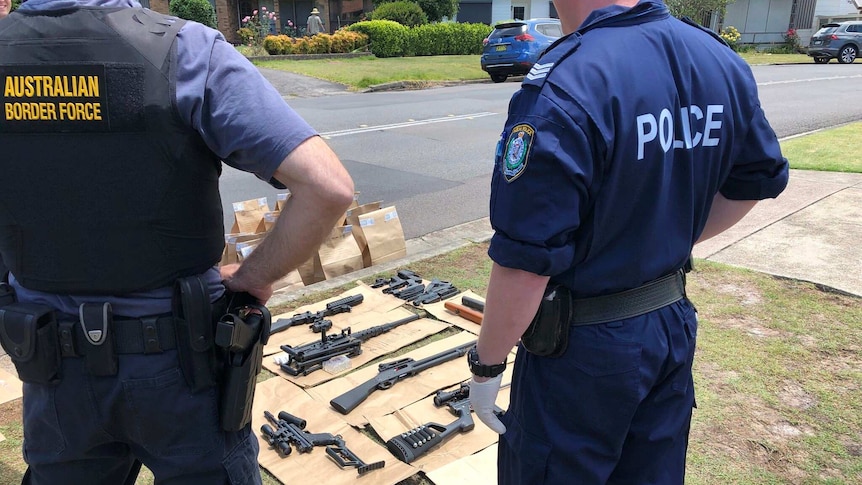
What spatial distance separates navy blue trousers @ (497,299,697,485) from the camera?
1.64 meters


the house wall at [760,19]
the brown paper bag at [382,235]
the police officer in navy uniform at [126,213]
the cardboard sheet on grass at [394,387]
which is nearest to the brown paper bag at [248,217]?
the brown paper bag at [382,235]

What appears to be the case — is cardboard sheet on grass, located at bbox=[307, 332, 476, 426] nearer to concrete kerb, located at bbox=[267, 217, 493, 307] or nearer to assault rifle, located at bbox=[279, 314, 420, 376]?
assault rifle, located at bbox=[279, 314, 420, 376]

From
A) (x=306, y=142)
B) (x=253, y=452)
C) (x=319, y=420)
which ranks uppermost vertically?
(x=306, y=142)

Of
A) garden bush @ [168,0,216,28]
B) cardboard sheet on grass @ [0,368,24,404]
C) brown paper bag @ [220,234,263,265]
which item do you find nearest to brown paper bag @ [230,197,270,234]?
brown paper bag @ [220,234,263,265]

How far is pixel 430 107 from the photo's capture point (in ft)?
44.9

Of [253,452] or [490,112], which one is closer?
[253,452]

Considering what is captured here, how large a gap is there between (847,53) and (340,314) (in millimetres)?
31189

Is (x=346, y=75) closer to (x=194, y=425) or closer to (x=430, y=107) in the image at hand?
(x=430, y=107)

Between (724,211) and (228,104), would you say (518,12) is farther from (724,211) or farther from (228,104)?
(228,104)

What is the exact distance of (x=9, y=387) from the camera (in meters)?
3.33

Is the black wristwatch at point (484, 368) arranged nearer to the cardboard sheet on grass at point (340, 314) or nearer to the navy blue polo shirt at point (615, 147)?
the navy blue polo shirt at point (615, 147)

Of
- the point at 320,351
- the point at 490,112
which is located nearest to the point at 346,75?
the point at 490,112

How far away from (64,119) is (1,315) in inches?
22.5

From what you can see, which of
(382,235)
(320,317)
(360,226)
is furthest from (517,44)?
(320,317)
